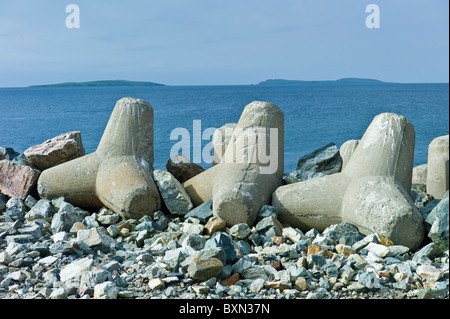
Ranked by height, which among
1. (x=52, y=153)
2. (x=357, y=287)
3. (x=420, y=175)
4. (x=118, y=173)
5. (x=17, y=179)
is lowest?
(x=357, y=287)

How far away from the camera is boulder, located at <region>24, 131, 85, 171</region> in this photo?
22.7ft

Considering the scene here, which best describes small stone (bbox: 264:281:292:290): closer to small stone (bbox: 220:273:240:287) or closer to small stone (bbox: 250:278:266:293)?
small stone (bbox: 250:278:266:293)

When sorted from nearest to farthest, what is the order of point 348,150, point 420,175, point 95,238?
point 95,238
point 348,150
point 420,175

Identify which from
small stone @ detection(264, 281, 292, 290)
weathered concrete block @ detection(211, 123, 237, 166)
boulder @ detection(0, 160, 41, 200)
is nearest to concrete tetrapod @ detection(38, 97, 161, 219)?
boulder @ detection(0, 160, 41, 200)

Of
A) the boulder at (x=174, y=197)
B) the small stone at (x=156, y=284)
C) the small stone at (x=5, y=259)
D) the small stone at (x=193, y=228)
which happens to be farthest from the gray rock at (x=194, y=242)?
the small stone at (x=5, y=259)

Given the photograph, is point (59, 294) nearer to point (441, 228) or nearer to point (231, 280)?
point (231, 280)

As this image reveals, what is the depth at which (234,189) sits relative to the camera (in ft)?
18.4

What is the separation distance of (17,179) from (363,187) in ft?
14.6

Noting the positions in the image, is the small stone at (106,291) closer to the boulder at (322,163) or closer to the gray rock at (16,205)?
the gray rock at (16,205)

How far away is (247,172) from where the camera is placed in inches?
234

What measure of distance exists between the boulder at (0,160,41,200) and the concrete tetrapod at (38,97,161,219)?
0.67 ft

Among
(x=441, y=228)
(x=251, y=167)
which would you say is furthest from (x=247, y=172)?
(x=441, y=228)

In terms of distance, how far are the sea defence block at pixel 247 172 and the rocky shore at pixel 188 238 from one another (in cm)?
2
